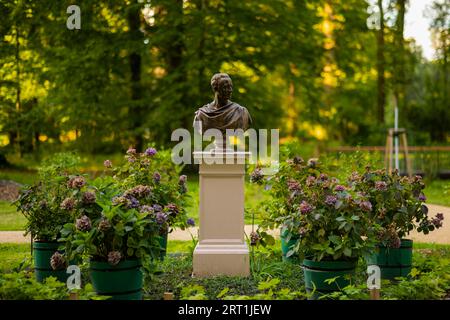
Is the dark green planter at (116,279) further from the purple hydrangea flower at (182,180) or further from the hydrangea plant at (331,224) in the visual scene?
the purple hydrangea flower at (182,180)

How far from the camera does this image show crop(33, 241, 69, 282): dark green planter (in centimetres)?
548

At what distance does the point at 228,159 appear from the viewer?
598 cm

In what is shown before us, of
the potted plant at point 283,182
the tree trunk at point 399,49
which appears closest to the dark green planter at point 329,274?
the potted plant at point 283,182

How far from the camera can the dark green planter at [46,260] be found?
18.0 feet

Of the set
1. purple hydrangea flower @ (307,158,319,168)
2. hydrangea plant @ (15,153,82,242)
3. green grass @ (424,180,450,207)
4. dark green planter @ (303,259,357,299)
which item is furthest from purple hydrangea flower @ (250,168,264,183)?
green grass @ (424,180,450,207)

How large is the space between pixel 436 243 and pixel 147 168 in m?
4.74

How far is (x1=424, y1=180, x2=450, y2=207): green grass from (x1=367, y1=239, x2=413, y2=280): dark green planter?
19.3 ft

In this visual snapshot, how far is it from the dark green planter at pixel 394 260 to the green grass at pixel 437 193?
5876mm

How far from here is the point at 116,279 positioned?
4.57 meters

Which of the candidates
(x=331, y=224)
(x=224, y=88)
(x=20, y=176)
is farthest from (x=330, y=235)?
(x=20, y=176)

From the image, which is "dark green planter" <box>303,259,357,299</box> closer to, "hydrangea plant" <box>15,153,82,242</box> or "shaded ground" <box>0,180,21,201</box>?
"hydrangea plant" <box>15,153,82,242</box>

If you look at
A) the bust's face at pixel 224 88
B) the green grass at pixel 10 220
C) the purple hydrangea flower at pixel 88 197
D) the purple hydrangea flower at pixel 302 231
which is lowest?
the green grass at pixel 10 220

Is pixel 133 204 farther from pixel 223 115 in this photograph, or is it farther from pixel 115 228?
pixel 223 115
